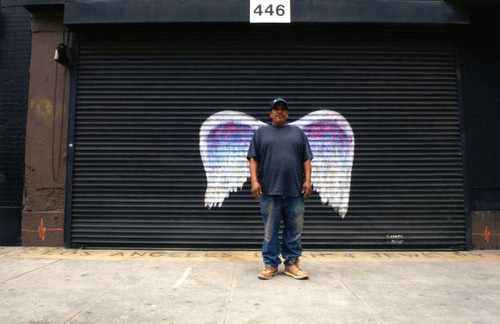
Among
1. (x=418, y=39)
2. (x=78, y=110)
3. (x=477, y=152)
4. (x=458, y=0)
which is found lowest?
(x=477, y=152)

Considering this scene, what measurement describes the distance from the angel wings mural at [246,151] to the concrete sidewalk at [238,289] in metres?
0.97

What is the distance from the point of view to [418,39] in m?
5.35

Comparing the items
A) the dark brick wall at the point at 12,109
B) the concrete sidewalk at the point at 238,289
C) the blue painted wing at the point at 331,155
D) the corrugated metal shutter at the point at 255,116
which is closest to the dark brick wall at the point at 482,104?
the corrugated metal shutter at the point at 255,116

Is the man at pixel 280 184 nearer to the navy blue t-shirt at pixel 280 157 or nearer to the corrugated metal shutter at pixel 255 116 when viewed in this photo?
the navy blue t-shirt at pixel 280 157

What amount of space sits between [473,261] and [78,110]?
624 centimetres

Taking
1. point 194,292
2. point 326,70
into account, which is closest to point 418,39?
point 326,70

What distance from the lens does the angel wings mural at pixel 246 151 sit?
16.8ft

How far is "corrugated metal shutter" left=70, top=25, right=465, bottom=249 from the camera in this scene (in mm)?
5059

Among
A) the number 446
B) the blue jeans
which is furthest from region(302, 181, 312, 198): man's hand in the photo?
the number 446

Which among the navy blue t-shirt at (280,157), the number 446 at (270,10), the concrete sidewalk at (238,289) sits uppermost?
the number 446 at (270,10)

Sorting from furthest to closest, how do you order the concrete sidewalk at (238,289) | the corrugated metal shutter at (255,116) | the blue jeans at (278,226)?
the corrugated metal shutter at (255,116), the blue jeans at (278,226), the concrete sidewalk at (238,289)

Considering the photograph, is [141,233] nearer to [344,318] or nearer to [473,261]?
[344,318]

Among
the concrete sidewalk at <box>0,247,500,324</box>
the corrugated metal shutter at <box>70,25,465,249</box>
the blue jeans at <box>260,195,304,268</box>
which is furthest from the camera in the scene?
the corrugated metal shutter at <box>70,25,465,249</box>

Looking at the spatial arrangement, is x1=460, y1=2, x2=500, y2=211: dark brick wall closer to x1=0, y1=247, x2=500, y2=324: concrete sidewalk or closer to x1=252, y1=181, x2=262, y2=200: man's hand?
x1=0, y1=247, x2=500, y2=324: concrete sidewalk
